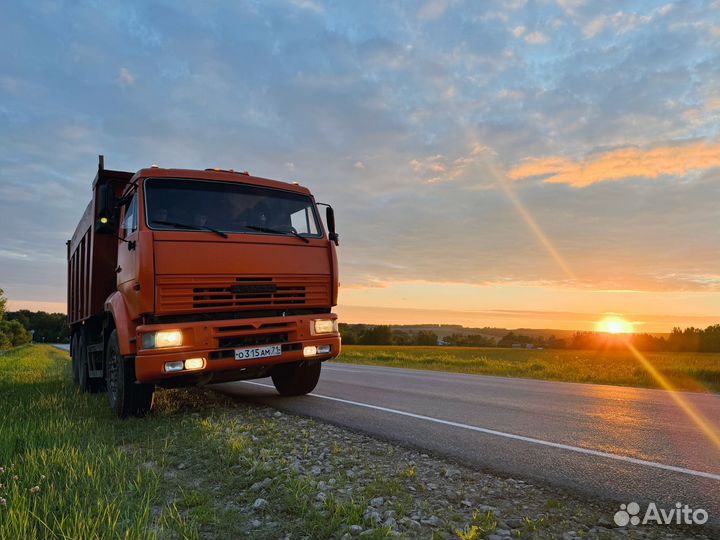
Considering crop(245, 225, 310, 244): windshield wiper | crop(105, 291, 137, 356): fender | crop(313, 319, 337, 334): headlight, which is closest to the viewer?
crop(105, 291, 137, 356): fender

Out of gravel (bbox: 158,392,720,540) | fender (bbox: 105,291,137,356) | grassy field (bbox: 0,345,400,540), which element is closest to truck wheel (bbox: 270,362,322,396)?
grassy field (bbox: 0,345,400,540)

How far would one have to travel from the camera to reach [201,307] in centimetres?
605

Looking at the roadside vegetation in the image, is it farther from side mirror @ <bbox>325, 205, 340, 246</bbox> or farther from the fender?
side mirror @ <bbox>325, 205, 340, 246</bbox>

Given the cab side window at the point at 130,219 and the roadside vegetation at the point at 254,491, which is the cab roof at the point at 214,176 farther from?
the roadside vegetation at the point at 254,491

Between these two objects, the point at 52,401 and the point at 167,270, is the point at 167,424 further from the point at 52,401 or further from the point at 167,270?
the point at 52,401

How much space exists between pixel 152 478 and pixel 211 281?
254cm

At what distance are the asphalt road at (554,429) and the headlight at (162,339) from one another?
2.16 metres

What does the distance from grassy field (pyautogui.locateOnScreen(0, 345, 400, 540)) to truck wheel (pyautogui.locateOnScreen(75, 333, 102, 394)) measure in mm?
2522

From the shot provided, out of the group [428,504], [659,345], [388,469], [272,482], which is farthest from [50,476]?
[659,345]

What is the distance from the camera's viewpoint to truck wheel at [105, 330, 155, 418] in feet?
21.1

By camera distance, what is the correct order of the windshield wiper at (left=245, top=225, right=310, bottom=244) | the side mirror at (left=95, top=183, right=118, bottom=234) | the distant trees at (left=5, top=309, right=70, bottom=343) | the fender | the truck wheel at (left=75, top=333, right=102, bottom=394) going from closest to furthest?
the fender, the side mirror at (left=95, top=183, right=118, bottom=234), the windshield wiper at (left=245, top=225, right=310, bottom=244), the truck wheel at (left=75, top=333, right=102, bottom=394), the distant trees at (left=5, top=309, right=70, bottom=343)

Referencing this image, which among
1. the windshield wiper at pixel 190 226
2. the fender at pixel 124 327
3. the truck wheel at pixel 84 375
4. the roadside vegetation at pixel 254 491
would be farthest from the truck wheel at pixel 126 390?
the truck wheel at pixel 84 375

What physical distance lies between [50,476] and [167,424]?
212 centimetres

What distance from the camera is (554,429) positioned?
19.9ft
